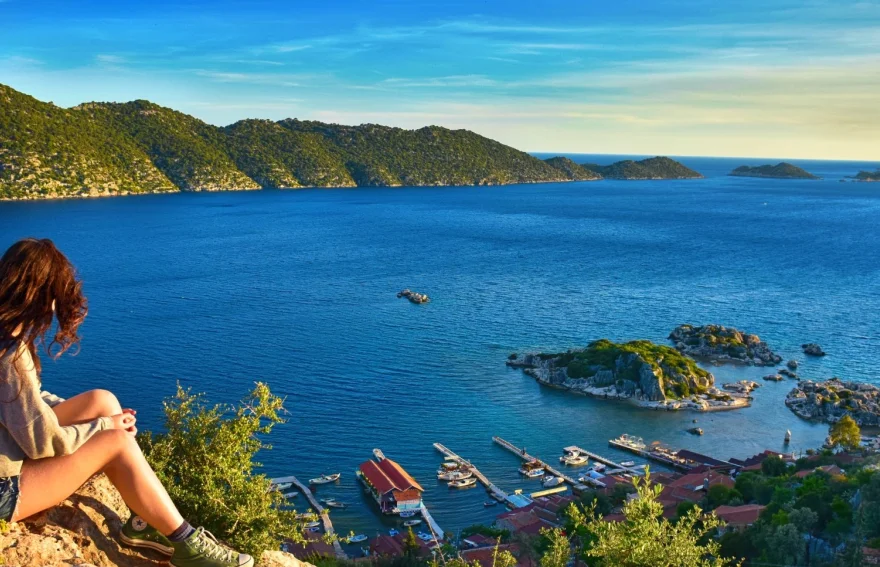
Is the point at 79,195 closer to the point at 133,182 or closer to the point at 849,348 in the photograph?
the point at 133,182

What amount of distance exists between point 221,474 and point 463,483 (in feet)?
86.4

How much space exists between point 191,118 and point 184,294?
146 metres

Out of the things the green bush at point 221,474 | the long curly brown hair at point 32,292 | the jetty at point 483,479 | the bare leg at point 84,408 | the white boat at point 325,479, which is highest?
the long curly brown hair at point 32,292

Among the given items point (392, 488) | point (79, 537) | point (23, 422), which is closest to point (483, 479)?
point (392, 488)

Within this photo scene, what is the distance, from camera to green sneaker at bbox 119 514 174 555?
4941 millimetres

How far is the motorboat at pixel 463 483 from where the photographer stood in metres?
31.4

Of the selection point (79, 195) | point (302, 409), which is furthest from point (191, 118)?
point (302, 409)

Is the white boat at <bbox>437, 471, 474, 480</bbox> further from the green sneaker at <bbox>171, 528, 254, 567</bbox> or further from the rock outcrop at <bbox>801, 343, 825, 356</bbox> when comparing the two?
the rock outcrop at <bbox>801, 343, 825, 356</bbox>

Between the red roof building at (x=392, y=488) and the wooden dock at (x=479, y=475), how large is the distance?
118 inches

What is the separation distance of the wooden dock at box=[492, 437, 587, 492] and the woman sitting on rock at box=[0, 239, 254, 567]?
28382mm

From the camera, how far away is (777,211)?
155875 millimetres

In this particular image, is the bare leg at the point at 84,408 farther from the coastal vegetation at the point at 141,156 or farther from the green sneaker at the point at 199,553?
the coastal vegetation at the point at 141,156

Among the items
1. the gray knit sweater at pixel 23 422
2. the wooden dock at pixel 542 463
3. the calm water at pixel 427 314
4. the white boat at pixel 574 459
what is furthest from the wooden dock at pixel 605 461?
the gray knit sweater at pixel 23 422

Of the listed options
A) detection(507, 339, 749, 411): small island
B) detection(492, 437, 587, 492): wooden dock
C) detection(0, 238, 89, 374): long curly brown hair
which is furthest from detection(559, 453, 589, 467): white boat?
detection(0, 238, 89, 374): long curly brown hair
